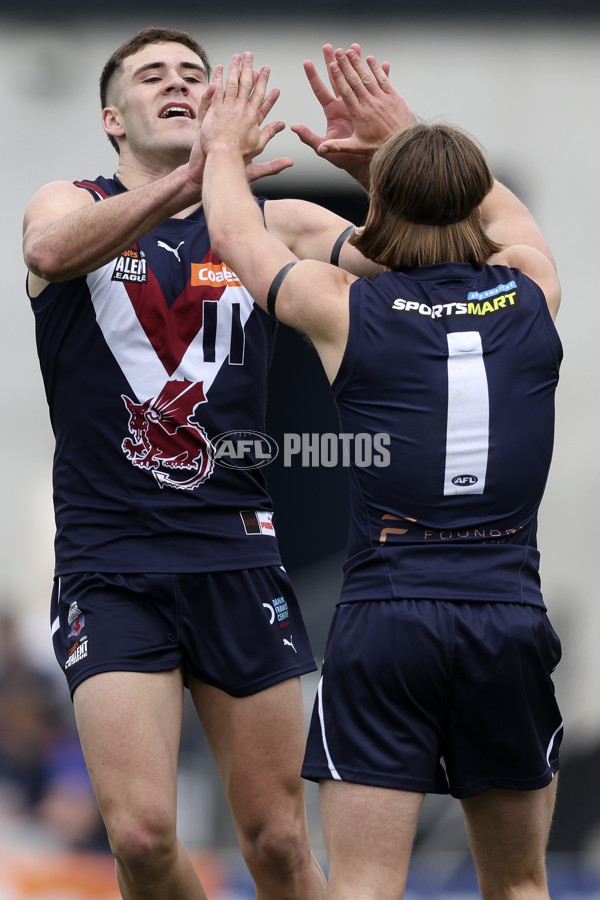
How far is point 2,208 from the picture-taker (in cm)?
553

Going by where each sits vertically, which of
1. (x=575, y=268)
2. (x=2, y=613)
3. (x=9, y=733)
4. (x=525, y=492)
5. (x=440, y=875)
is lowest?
(x=440, y=875)

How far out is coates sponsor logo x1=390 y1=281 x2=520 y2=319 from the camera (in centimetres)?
250

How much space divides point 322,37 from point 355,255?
2.58 meters

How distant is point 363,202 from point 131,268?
2.26m

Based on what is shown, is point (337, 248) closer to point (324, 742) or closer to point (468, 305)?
point (468, 305)

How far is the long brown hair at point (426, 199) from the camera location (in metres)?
2.52

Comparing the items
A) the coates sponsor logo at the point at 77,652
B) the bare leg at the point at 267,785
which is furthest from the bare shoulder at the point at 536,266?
the coates sponsor logo at the point at 77,652

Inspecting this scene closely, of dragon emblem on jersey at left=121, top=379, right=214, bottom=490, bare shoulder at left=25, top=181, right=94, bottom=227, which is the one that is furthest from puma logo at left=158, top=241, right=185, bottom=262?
dragon emblem on jersey at left=121, top=379, right=214, bottom=490

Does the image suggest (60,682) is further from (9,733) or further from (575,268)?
(575,268)

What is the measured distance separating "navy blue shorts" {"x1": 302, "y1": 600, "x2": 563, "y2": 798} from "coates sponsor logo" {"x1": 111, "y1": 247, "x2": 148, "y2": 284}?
1.28 meters

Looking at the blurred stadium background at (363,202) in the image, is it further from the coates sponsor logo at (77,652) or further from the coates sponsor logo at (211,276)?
the coates sponsor logo at (77,652)

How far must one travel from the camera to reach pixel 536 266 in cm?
271

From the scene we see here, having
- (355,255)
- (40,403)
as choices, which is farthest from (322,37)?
(355,255)

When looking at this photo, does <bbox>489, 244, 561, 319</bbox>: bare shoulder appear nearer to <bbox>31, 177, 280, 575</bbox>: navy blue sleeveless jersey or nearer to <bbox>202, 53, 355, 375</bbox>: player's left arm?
<bbox>202, 53, 355, 375</bbox>: player's left arm
